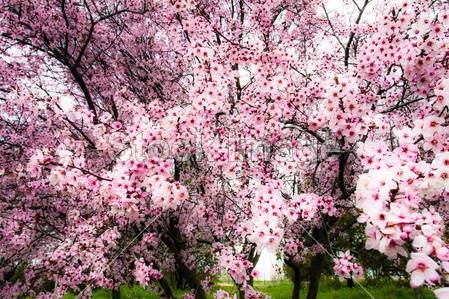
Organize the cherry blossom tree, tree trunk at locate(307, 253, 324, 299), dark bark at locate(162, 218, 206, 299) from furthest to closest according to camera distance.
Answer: tree trunk at locate(307, 253, 324, 299), dark bark at locate(162, 218, 206, 299), the cherry blossom tree

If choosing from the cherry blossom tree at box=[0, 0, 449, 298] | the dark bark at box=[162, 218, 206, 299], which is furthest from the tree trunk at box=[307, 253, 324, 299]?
the dark bark at box=[162, 218, 206, 299]

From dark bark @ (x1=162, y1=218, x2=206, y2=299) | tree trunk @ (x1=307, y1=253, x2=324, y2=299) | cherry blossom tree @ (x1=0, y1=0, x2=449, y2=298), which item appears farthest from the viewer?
tree trunk @ (x1=307, y1=253, x2=324, y2=299)

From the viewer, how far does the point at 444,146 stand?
3453mm

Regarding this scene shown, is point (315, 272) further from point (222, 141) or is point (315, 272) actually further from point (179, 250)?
point (222, 141)

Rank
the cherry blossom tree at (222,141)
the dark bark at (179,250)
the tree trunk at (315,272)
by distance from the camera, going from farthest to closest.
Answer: the tree trunk at (315,272)
the dark bark at (179,250)
the cherry blossom tree at (222,141)

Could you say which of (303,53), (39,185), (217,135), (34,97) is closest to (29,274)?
(39,185)

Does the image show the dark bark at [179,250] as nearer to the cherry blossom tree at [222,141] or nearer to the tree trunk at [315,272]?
the cherry blossom tree at [222,141]

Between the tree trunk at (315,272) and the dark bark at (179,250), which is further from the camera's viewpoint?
the tree trunk at (315,272)

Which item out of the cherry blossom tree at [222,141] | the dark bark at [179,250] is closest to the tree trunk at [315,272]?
the cherry blossom tree at [222,141]

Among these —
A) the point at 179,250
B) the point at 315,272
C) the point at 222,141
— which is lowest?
the point at 315,272

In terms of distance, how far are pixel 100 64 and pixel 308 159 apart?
5870 millimetres

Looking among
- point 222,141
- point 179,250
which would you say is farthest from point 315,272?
point 222,141

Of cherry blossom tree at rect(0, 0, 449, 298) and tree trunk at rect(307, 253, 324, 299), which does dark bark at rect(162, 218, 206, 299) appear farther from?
tree trunk at rect(307, 253, 324, 299)

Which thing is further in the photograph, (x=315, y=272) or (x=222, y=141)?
(x=315, y=272)
